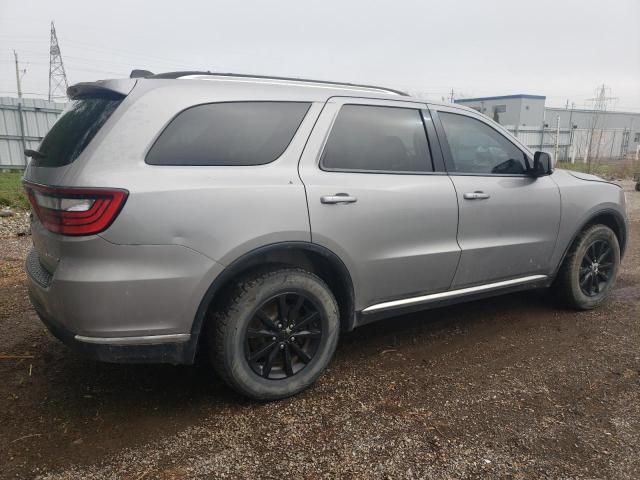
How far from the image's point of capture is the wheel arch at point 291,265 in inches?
102

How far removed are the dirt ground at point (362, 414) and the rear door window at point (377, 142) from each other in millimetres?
1344

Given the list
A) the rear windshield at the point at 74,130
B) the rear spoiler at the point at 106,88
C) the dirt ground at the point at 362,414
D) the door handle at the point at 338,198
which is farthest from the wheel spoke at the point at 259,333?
the rear spoiler at the point at 106,88

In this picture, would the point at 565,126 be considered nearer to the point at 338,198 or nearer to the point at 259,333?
the point at 338,198

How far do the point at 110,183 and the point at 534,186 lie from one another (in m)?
3.10

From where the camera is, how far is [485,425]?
2.70 m

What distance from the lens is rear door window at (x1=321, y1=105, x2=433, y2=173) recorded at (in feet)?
10.0

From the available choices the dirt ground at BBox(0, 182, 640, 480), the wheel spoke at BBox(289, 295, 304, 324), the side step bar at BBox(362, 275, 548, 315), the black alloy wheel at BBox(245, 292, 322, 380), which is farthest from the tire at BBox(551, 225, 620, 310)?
the wheel spoke at BBox(289, 295, 304, 324)

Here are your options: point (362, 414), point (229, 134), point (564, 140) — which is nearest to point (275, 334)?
point (362, 414)

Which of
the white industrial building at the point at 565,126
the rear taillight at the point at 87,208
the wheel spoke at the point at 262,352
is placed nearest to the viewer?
the rear taillight at the point at 87,208

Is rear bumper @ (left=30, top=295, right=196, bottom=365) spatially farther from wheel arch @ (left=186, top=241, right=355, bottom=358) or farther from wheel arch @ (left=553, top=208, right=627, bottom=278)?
wheel arch @ (left=553, top=208, right=627, bottom=278)

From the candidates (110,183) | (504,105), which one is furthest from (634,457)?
(504,105)

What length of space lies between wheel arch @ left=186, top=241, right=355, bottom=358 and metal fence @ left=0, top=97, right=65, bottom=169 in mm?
13221

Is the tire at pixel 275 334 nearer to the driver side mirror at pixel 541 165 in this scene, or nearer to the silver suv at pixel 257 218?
the silver suv at pixel 257 218

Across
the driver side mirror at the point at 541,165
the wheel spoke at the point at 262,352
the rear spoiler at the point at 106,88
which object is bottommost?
the wheel spoke at the point at 262,352
